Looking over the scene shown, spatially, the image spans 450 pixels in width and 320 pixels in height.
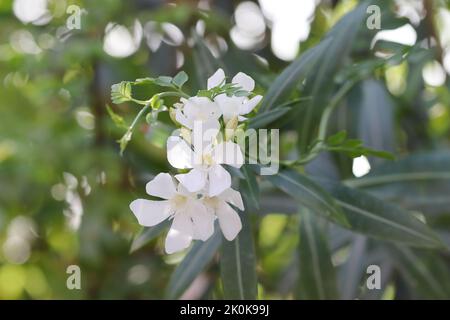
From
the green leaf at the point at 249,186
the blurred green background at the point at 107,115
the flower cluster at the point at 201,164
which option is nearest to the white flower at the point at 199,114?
the flower cluster at the point at 201,164

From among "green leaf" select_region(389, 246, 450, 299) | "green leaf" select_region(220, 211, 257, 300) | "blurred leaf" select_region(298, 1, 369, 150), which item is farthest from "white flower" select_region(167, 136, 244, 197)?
"green leaf" select_region(389, 246, 450, 299)

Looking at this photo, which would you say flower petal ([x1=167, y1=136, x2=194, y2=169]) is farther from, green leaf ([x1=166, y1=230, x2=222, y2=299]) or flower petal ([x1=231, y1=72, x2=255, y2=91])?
green leaf ([x1=166, y1=230, x2=222, y2=299])

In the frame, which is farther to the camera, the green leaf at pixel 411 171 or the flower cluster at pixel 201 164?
the green leaf at pixel 411 171

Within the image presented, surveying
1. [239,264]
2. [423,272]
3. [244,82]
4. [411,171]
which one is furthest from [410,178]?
[244,82]

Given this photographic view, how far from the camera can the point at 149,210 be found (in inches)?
25.5

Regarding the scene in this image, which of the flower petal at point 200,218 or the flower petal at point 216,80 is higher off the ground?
the flower petal at point 216,80

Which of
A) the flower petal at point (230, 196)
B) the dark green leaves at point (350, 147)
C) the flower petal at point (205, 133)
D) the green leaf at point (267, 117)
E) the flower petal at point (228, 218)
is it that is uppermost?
the green leaf at point (267, 117)

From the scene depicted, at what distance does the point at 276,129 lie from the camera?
2.76 feet

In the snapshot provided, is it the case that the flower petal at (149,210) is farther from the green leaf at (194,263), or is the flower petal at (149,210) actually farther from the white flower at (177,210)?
the green leaf at (194,263)

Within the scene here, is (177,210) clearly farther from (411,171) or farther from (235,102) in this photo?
(411,171)

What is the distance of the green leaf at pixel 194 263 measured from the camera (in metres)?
0.90

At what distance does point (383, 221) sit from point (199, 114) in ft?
1.15

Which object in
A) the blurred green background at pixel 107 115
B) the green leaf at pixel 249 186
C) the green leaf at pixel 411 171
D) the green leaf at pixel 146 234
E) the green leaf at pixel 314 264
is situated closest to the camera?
the green leaf at pixel 249 186

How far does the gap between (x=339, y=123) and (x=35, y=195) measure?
743mm
